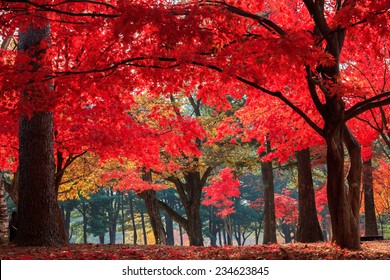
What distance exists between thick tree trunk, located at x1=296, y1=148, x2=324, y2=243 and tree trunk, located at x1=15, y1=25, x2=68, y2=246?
790cm

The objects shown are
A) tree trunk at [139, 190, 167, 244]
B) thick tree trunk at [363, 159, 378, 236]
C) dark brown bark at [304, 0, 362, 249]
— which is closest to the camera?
dark brown bark at [304, 0, 362, 249]

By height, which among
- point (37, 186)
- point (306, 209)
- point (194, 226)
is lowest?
point (194, 226)

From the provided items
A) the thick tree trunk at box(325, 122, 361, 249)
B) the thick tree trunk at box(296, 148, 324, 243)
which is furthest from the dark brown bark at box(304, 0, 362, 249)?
the thick tree trunk at box(296, 148, 324, 243)

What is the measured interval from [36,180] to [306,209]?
8.71 m

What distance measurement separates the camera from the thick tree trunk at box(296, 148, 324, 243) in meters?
14.7

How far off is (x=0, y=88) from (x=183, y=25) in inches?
139

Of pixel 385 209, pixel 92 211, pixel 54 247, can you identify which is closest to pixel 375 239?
pixel 54 247

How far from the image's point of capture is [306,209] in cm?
1491

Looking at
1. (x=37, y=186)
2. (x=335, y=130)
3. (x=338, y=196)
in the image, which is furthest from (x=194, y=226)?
(x=335, y=130)

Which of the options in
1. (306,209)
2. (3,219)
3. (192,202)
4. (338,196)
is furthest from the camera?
(192,202)

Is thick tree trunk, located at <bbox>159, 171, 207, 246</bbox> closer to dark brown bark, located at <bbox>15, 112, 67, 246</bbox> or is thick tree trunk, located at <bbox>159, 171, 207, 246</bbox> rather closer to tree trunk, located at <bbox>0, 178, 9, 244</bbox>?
tree trunk, located at <bbox>0, 178, 9, 244</bbox>

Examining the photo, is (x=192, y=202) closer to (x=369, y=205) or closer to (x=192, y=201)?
(x=192, y=201)

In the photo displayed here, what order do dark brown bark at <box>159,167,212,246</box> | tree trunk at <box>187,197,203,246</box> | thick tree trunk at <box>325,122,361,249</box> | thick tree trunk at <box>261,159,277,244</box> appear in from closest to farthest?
1. thick tree trunk at <box>325,122,361,249</box>
2. thick tree trunk at <box>261,159,277,244</box>
3. tree trunk at <box>187,197,203,246</box>
4. dark brown bark at <box>159,167,212,246</box>
